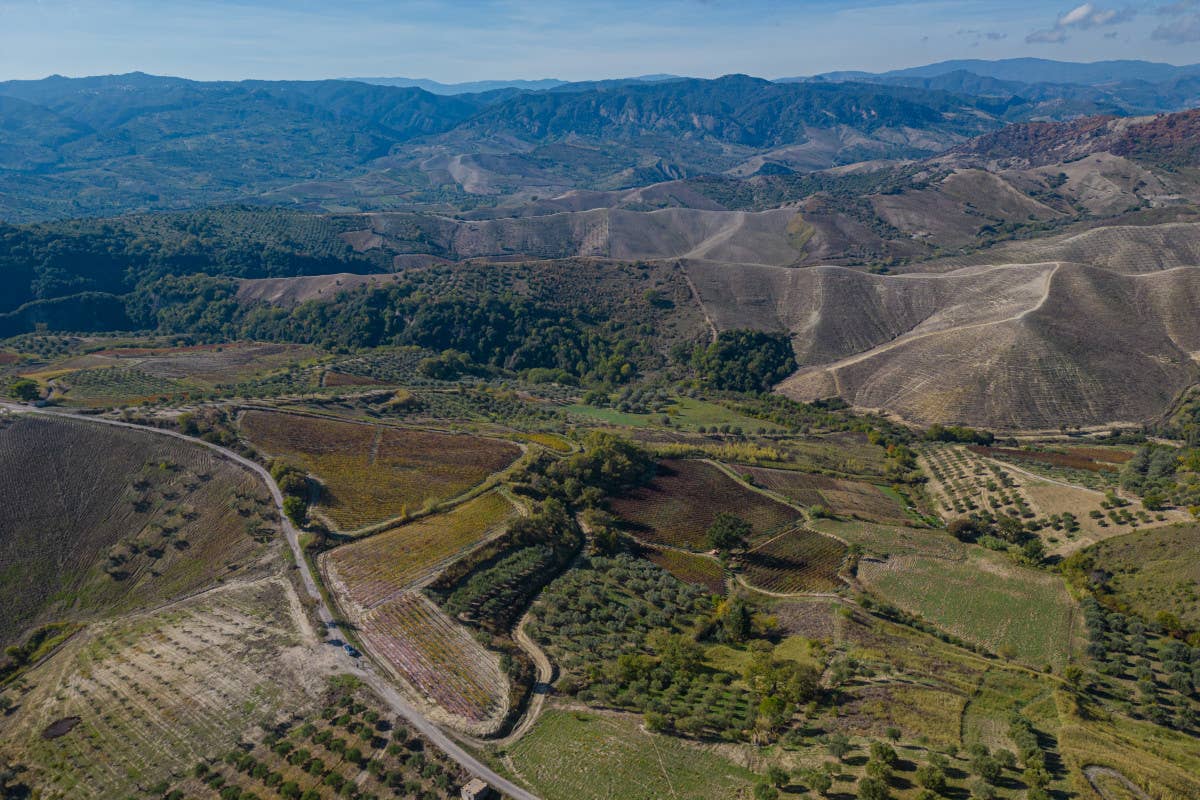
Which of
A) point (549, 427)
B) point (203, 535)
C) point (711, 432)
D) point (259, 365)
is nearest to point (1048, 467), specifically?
point (711, 432)

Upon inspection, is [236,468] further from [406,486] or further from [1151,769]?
[1151,769]

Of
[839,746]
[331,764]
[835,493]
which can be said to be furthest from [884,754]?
[835,493]

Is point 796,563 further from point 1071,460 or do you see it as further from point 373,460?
point 1071,460

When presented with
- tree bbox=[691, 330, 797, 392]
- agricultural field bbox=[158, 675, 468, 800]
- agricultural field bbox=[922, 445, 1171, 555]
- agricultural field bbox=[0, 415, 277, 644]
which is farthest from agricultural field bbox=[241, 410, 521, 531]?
tree bbox=[691, 330, 797, 392]

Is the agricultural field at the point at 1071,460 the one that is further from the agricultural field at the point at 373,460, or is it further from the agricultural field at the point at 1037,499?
the agricultural field at the point at 373,460

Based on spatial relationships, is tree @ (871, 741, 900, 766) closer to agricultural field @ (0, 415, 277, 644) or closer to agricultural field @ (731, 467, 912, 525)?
agricultural field @ (731, 467, 912, 525)
